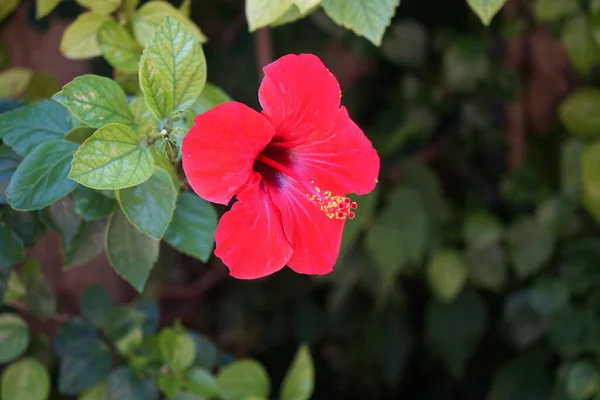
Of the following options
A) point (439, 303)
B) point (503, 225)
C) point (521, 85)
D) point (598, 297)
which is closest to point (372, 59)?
point (521, 85)

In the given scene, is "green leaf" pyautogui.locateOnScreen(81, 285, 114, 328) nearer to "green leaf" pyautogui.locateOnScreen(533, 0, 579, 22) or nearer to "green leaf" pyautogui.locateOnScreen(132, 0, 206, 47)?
"green leaf" pyautogui.locateOnScreen(132, 0, 206, 47)

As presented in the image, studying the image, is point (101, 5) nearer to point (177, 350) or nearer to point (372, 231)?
point (177, 350)

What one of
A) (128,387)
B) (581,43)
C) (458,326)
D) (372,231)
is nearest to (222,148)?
(128,387)

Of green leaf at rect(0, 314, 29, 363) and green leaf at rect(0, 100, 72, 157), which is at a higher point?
green leaf at rect(0, 100, 72, 157)

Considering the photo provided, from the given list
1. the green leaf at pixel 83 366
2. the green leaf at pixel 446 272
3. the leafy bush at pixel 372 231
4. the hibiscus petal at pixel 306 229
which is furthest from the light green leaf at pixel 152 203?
the green leaf at pixel 446 272

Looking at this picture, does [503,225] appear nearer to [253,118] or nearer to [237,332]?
[237,332]

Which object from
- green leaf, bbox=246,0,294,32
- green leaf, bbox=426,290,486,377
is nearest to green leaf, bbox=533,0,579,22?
green leaf, bbox=426,290,486,377
